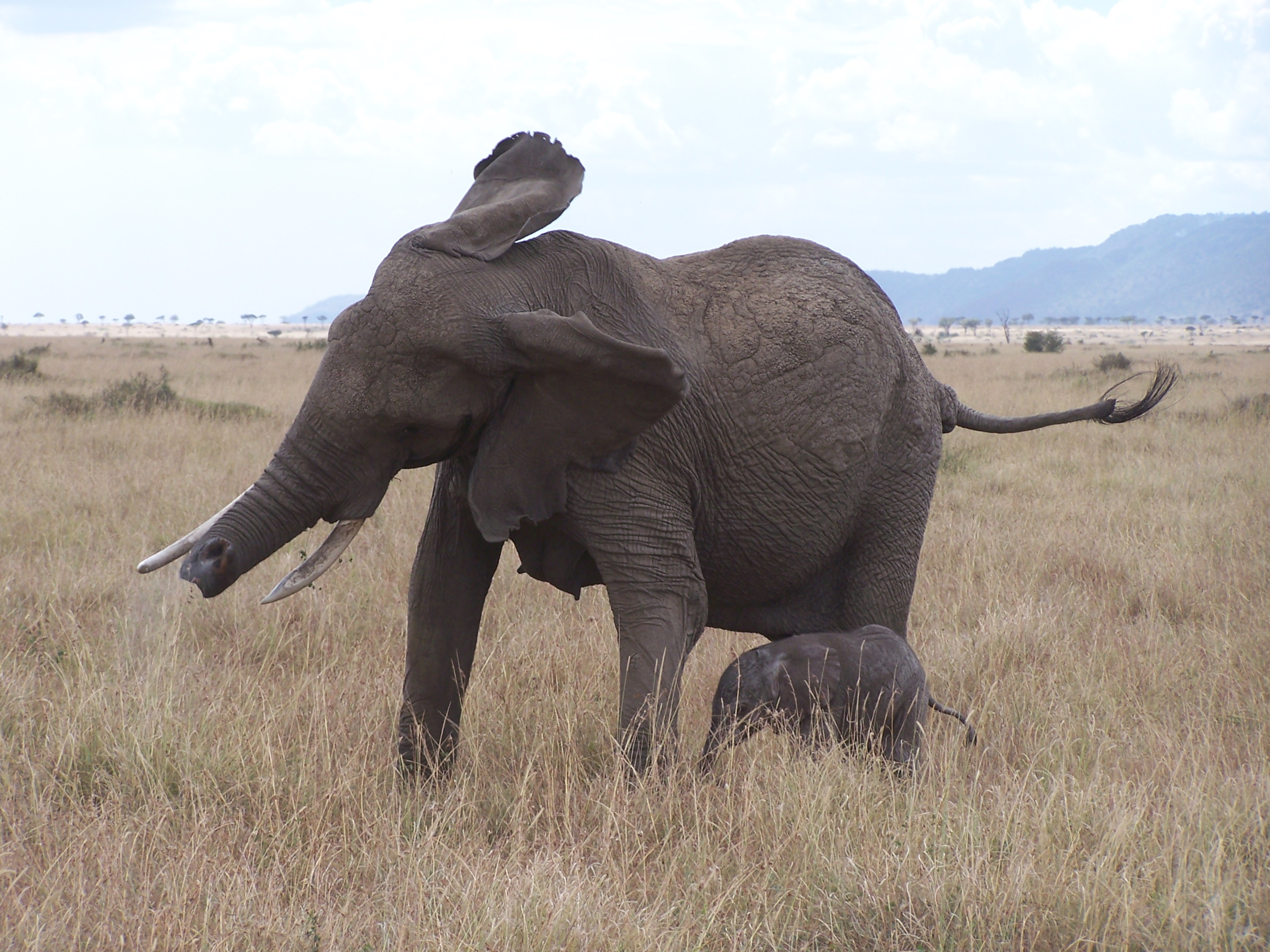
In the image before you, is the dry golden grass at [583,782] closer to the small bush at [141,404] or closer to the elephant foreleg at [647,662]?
the elephant foreleg at [647,662]

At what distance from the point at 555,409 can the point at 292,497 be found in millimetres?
818

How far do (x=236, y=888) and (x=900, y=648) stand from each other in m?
2.21

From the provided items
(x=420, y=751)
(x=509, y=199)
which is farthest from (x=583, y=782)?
(x=509, y=199)

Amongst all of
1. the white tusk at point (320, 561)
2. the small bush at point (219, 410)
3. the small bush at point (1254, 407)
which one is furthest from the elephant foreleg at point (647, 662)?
the small bush at point (1254, 407)

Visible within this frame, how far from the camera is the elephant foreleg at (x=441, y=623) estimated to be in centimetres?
393

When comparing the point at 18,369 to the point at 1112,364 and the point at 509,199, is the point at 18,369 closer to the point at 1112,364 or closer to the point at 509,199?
the point at 509,199

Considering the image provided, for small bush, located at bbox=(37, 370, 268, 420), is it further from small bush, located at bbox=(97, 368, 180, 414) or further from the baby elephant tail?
the baby elephant tail

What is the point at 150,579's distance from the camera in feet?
21.0

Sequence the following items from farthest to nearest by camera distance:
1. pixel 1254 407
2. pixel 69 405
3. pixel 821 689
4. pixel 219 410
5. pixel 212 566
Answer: pixel 1254 407 → pixel 219 410 → pixel 69 405 → pixel 821 689 → pixel 212 566

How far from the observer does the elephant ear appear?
323 cm

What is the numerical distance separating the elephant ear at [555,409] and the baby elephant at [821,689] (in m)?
0.93

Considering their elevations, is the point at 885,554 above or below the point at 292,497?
below

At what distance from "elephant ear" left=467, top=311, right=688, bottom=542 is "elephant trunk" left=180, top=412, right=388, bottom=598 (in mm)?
363

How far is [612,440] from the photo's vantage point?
341 cm
